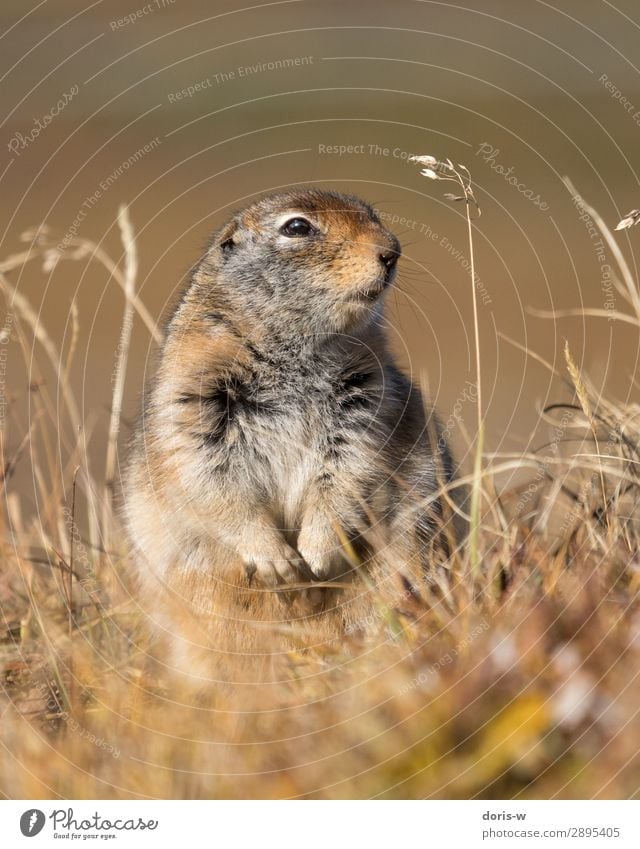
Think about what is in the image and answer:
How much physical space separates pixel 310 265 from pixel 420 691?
2412 mm

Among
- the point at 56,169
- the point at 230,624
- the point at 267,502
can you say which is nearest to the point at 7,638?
the point at 230,624

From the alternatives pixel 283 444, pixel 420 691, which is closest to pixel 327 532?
pixel 283 444

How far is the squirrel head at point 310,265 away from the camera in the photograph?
4750mm

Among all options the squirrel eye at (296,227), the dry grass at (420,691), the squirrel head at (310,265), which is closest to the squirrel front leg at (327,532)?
the dry grass at (420,691)

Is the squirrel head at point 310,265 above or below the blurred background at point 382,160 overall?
below

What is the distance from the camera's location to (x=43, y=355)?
1291cm

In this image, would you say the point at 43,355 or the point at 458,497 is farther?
the point at 43,355

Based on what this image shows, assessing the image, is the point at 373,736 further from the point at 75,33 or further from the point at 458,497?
the point at 75,33

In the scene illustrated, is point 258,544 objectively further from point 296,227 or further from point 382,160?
point 382,160

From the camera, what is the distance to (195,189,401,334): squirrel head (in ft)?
15.6

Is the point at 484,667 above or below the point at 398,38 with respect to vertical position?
below

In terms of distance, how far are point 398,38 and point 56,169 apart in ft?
23.0

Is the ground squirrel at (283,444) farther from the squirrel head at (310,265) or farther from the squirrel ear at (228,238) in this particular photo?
the squirrel ear at (228,238)

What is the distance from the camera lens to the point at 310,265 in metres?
4.89
